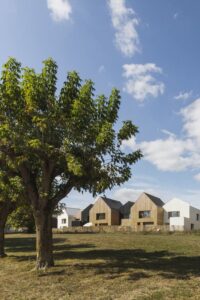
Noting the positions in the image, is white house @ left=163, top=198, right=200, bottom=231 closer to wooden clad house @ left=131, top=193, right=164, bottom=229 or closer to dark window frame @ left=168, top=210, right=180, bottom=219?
dark window frame @ left=168, top=210, right=180, bottom=219

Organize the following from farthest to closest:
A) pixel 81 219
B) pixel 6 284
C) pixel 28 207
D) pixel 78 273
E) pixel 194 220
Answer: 1. pixel 81 219
2. pixel 194 220
3. pixel 28 207
4. pixel 78 273
5. pixel 6 284

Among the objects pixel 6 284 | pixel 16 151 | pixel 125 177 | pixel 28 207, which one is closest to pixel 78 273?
pixel 6 284

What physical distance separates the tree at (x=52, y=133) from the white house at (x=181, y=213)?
220 feet

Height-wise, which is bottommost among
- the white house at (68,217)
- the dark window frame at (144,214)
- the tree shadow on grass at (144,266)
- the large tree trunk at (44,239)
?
the white house at (68,217)

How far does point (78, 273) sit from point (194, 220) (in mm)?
73394

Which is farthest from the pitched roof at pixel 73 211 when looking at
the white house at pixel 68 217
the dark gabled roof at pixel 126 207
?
the dark gabled roof at pixel 126 207

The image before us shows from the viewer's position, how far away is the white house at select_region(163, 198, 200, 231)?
Result: 85.2 m

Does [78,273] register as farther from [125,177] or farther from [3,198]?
[3,198]

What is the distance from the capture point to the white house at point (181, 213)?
85.2 meters

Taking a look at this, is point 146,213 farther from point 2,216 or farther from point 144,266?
point 144,266

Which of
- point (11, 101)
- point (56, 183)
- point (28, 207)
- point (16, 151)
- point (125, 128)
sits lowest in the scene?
point (28, 207)

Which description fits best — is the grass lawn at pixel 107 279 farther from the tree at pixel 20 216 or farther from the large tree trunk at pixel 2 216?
the tree at pixel 20 216

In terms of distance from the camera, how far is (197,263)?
21453 mm

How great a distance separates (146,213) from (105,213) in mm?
12244
